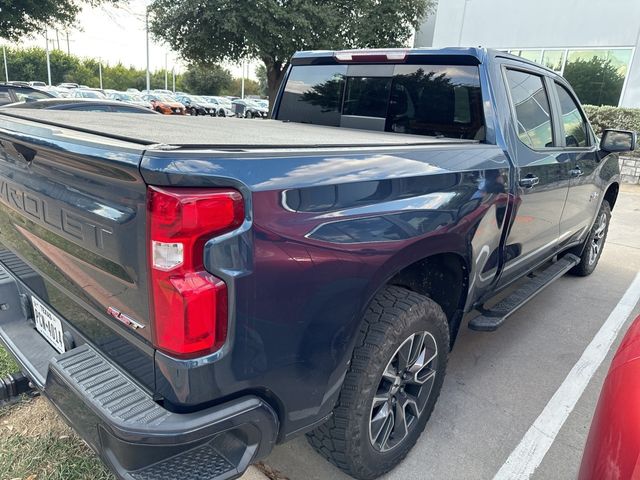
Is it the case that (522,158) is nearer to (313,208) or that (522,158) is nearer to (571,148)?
(571,148)

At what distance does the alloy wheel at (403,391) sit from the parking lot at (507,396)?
0.24m

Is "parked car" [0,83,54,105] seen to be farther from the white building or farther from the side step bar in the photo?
Result: the white building

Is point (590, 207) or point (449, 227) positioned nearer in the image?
point (449, 227)

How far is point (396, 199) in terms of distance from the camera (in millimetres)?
1910

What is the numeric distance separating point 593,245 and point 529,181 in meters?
2.91

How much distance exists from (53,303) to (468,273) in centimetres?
196

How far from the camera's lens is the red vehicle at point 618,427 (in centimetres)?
125

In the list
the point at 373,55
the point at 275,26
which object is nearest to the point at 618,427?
the point at 373,55

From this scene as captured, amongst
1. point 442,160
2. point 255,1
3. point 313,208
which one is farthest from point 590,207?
point 255,1

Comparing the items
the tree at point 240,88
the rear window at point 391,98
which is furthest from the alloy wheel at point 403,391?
the tree at point 240,88

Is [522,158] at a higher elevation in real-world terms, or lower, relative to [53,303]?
higher

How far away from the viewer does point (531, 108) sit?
3221mm

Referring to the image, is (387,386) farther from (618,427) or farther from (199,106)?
(199,106)

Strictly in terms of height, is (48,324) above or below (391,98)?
below
